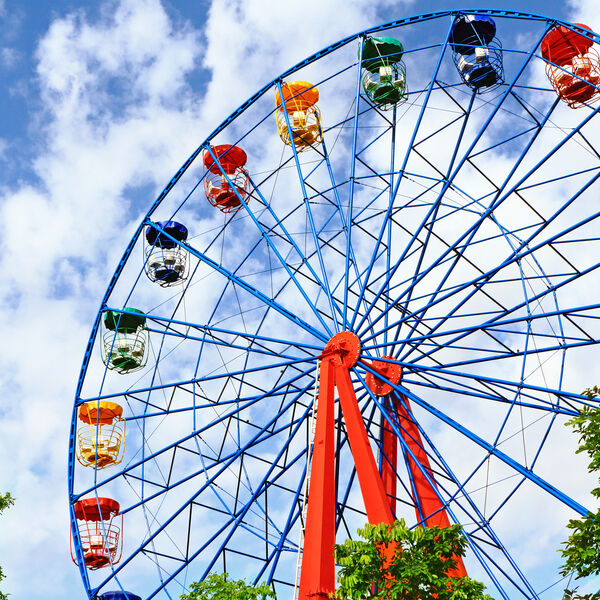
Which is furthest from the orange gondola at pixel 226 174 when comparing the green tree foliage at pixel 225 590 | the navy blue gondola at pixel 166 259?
the green tree foliage at pixel 225 590

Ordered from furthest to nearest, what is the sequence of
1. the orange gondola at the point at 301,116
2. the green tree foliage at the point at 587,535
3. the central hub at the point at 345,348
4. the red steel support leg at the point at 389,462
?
the orange gondola at the point at 301,116
the red steel support leg at the point at 389,462
the central hub at the point at 345,348
the green tree foliage at the point at 587,535

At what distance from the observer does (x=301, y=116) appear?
21.0 metres

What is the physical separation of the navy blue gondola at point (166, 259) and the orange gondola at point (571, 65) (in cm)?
878

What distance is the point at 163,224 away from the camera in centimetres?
2100

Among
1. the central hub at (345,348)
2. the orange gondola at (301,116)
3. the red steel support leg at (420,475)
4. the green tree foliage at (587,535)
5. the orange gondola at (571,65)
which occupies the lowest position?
the green tree foliage at (587,535)

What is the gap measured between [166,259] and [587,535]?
12.6 metres

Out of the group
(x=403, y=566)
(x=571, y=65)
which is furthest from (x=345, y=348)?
(x=571, y=65)

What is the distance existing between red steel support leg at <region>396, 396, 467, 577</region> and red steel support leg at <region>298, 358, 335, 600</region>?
7.20ft

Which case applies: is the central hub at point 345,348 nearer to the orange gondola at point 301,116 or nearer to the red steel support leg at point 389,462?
the red steel support leg at point 389,462

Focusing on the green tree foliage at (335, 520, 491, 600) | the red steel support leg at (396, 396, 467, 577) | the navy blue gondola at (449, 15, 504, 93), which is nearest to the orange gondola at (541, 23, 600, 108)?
the navy blue gondola at (449, 15, 504, 93)

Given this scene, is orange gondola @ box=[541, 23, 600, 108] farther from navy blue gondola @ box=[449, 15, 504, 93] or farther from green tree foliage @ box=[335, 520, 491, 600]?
green tree foliage @ box=[335, 520, 491, 600]

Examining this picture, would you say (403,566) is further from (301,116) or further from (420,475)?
(301,116)

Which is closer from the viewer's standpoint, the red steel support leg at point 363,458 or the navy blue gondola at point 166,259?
the red steel support leg at point 363,458

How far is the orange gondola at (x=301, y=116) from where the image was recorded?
2072 centimetres
